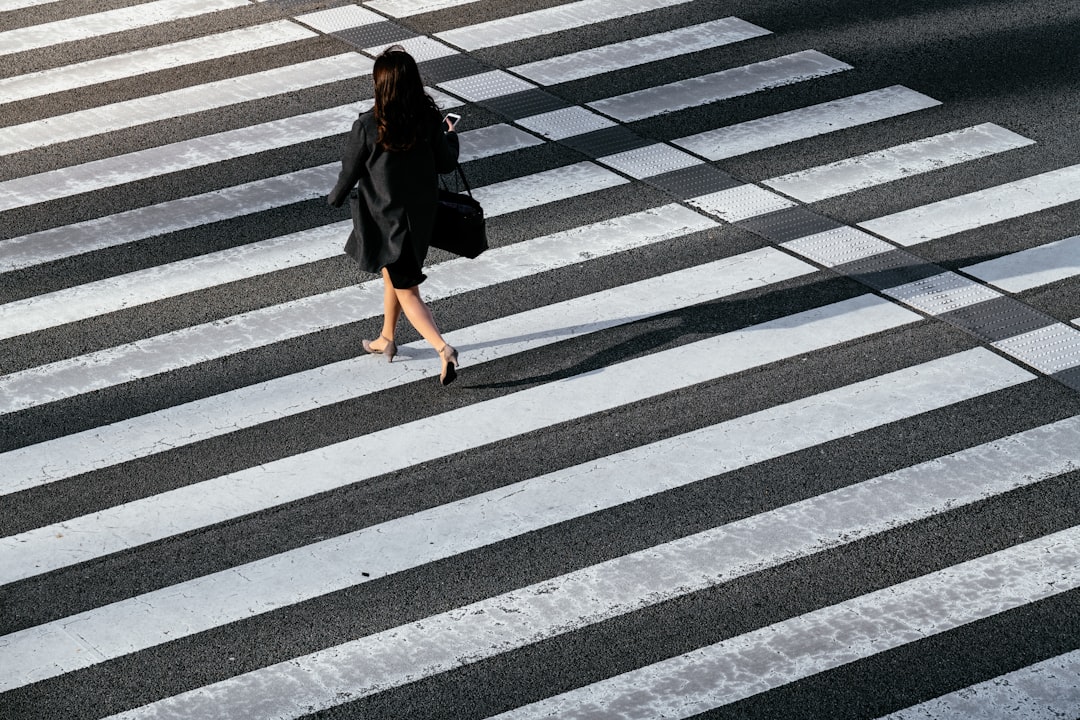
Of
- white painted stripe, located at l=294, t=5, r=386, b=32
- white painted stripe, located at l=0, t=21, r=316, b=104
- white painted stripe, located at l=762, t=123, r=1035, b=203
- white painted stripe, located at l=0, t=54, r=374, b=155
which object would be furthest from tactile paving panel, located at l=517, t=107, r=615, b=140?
white painted stripe, located at l=0, t=21, r=316, b=104

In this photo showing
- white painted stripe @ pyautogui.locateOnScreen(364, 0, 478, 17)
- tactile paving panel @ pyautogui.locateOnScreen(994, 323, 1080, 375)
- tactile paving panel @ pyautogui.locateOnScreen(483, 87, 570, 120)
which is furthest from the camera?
white painted stripe @ pyautogui.locateOnScreen(364, 0, 478, 17)

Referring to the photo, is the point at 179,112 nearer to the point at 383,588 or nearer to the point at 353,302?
the point at 353,302

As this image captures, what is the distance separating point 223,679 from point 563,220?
413 cm

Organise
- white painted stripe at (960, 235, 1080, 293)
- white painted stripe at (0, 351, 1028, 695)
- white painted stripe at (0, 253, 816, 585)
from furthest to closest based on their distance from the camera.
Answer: white painted stripe at (960, 235, 1080, 293) < white painted stripe at (0, 253, 816, 585) < white painted stripe at (0, 351, 1028, 695)

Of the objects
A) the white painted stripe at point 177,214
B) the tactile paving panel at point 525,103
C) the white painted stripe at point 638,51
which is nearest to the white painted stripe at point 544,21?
the white painted stripe at point 638,51

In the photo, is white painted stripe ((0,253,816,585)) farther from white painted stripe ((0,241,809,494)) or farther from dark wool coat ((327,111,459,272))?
dark wool coat ((327,111,459,272))

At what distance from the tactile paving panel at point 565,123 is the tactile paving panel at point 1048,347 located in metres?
3.39

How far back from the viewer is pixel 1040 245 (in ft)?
29.2

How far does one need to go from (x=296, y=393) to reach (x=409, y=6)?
18.1ft

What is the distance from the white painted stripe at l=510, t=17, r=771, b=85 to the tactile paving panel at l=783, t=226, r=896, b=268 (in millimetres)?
2765

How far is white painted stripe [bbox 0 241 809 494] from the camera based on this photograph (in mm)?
7172

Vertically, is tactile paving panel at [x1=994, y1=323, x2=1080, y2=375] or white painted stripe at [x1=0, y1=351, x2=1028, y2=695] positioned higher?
tactile paving panel at [x1=994, y1=323, x2=1080, y2=375]

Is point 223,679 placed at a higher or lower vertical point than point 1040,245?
lower

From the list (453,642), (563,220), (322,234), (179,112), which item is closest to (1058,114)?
(563,220)
